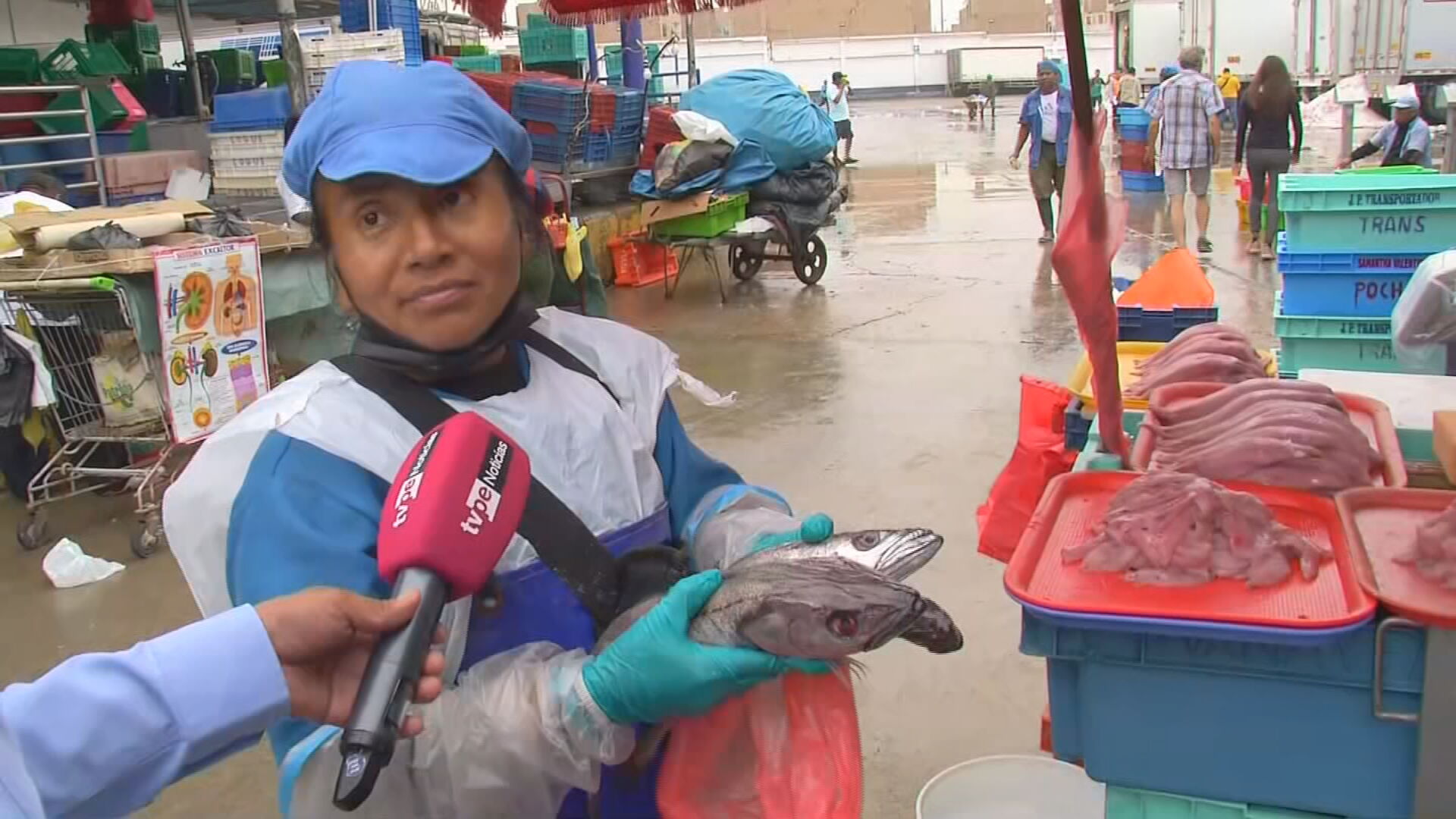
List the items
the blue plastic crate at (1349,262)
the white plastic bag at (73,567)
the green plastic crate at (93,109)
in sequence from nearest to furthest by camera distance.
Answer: the blue plastic crate at (1349,262) → the white plastic bag at (73,567) → the green plastic crate at (93,109)

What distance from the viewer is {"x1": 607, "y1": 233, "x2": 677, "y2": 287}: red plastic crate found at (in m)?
9.96

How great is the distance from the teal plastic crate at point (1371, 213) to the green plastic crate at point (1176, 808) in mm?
2396

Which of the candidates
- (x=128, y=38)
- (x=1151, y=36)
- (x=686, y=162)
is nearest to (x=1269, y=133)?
(x=686, y=162)

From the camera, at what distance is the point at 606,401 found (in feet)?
5.43

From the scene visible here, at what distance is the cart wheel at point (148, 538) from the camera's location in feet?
15.0

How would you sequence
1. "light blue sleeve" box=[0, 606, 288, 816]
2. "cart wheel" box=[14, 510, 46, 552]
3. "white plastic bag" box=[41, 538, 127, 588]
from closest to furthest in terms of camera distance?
1. "light blue sleeve" box=[0, 606, 288, 816]
2. "white plastic bag" box=[41, 538, 127, 588]
3. "cart wheel" box=[14, 510, 46, 552]

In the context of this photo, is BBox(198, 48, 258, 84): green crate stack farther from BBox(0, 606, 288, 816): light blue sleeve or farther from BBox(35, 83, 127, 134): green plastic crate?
BBox(0, 606, 288, 816): light blue sleeve

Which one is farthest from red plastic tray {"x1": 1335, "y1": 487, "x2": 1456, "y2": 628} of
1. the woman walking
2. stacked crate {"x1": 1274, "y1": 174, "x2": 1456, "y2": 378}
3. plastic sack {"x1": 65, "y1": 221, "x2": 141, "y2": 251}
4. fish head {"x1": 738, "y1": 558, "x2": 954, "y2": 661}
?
the woman walking

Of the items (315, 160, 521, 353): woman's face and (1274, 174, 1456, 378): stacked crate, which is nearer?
(315, 160, 521, 353): woman's face

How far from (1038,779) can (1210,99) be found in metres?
8.76

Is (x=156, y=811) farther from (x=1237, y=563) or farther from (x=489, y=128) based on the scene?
(x=1237, y=563)

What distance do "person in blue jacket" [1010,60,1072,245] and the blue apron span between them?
32.5 ft

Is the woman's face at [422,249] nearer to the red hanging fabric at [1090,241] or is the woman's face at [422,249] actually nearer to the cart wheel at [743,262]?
the red hanging fabric at [1090,241]

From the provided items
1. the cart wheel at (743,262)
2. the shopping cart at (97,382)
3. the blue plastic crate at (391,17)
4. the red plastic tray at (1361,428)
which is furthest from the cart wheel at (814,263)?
the red plastic tray at (1361,428)
